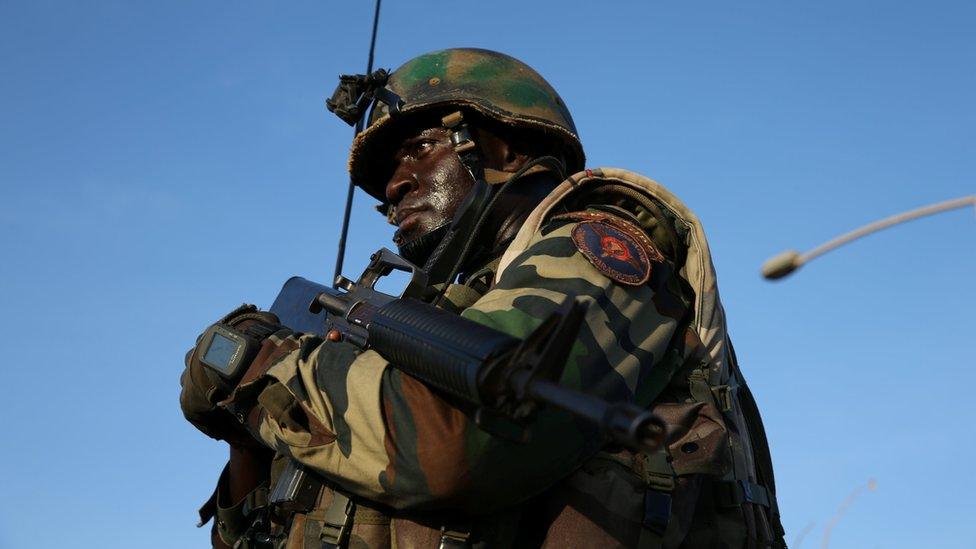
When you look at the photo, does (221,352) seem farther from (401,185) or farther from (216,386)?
(401,185)

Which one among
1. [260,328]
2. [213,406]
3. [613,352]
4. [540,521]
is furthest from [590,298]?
[213,406]

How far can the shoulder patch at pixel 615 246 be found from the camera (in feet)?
16.3

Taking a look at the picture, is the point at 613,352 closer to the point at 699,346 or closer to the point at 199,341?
the point at 699,346

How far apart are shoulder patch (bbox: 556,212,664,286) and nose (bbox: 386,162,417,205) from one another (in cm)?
163

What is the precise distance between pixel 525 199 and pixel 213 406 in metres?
1.97

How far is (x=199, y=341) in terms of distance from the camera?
18.3ft

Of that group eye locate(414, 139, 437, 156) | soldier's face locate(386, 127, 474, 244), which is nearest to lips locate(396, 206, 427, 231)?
soldier's face locate(386, 127, 474, 244)

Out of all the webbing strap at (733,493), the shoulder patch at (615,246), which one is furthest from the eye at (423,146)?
the webbing strap at (733,493)

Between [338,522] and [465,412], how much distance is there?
0.97m

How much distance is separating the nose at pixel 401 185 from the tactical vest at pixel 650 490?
1156 mm

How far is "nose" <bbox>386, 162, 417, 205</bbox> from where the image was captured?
6793 mm

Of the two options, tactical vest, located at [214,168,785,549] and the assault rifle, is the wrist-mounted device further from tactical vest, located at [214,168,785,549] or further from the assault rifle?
the assault rifle

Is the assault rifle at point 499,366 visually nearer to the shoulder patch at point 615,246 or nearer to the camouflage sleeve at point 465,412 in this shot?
the camouflage sleeve at point 465,412

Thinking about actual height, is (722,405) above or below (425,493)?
above
